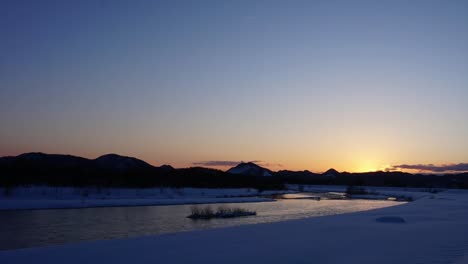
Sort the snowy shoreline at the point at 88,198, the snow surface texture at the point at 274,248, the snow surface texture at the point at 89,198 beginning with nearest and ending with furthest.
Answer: the snow surface texture at the point at 274,248 → the snowy shoreline at the point at 88,198 → the snow surface texture at the point at 89,198

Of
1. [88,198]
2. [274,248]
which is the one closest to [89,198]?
[88,198]

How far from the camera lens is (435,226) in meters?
20.0

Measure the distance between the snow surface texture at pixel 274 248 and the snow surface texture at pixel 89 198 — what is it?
3710cm

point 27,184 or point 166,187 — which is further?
point 166,187

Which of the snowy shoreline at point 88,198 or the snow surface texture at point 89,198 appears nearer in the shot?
the snowy shoreline at point 88,198

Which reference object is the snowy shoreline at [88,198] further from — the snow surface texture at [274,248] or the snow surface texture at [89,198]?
the snow surface texture at [274,248]

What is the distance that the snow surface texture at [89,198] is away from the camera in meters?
50.3

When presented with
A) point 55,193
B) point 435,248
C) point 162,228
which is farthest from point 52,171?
point 435,248

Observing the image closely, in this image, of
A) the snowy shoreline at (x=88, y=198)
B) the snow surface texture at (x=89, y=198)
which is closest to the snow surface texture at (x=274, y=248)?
the snowy shoreline at (x=88, y=198)

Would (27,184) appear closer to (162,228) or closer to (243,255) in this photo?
(162,228)

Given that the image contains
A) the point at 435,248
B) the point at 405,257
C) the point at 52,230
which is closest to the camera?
the point at 405,257

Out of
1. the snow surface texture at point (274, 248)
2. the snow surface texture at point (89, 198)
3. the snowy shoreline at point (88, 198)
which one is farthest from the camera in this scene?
the snow surface texture at point (89, 198)

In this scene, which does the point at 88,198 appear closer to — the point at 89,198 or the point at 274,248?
the point at 89,198

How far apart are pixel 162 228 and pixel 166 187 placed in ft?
203
